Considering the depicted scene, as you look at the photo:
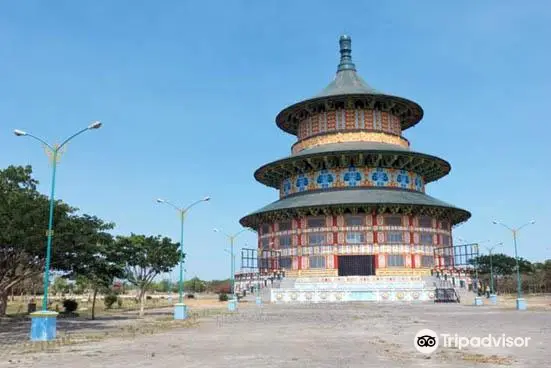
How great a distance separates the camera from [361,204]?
60.4 meters

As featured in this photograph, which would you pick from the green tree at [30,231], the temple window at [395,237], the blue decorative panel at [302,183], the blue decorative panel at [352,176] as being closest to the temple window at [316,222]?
the blue decorative panel at [352,176]

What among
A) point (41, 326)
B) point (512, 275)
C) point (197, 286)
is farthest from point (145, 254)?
point (197, 286)

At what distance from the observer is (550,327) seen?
2592 centimetres

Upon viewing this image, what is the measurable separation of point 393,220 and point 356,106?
54.4 ft

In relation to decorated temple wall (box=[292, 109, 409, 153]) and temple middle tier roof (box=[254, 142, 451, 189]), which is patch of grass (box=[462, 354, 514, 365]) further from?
decorated temple wall (box=[292, 109, 409, 153])

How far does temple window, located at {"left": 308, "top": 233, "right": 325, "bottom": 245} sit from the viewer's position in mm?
63375

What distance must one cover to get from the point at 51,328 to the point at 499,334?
59.9 ft

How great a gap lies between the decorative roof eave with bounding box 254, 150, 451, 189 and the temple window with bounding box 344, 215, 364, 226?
22.7 ft

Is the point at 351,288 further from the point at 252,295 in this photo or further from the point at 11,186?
the point at 11,186

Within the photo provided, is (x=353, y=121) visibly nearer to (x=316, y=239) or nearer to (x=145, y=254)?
(x=316, y=239)

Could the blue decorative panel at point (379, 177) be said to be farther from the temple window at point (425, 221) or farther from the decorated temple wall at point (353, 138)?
the temple window at point (425, 221)

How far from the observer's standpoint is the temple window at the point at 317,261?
6262 centimetres

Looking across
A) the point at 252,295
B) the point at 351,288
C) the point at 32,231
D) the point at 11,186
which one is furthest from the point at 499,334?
the point at 252,295

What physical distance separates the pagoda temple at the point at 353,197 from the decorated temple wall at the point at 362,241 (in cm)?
11
